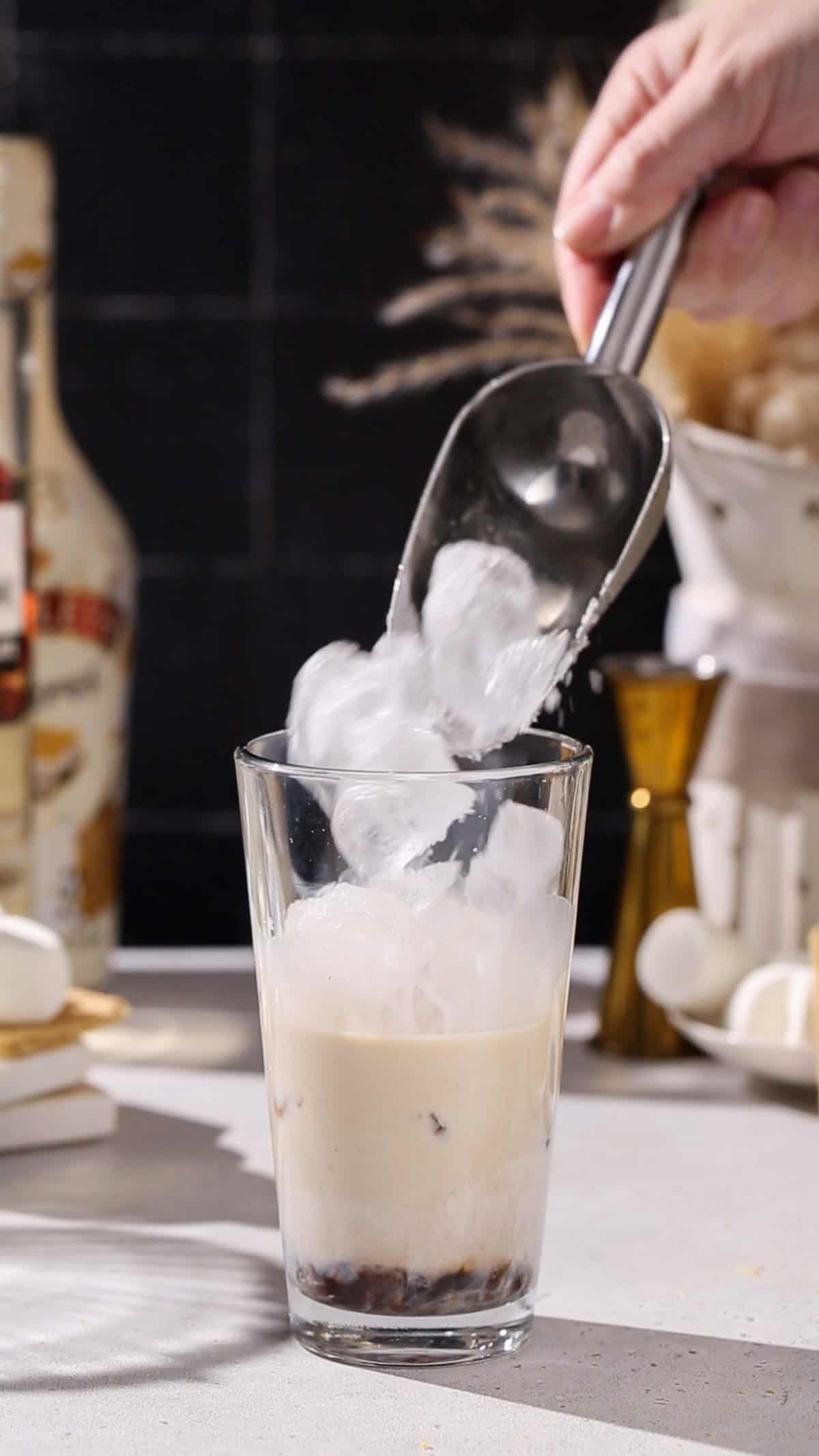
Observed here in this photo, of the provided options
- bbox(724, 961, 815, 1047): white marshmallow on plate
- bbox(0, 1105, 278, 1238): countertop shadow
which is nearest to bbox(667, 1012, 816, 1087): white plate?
bbox(724, 961, 815, 1047): white marshmallow on plate

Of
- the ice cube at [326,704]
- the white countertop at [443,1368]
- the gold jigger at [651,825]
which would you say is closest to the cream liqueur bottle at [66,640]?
the white countertop at [443,1368]

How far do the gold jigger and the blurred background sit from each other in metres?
0.65

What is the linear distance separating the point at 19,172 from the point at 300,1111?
59 centimetres

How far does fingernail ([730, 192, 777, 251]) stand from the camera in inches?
33.3

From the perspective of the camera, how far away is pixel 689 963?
88 cm

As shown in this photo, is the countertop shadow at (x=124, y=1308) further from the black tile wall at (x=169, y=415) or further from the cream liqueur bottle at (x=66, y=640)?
the black tile wall at (x=169, y=415)

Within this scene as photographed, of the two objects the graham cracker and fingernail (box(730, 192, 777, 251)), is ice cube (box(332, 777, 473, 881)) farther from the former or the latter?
fingernail (box(730, 192, 777, 251))

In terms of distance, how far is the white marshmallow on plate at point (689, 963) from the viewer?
0.87m

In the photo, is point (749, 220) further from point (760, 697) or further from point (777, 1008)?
point (777, 1008)

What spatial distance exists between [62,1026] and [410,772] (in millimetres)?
289

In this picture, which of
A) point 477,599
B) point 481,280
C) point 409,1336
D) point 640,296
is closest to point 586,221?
point 640,296

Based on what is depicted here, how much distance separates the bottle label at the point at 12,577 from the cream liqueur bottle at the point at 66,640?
0.01m

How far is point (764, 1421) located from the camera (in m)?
0.53

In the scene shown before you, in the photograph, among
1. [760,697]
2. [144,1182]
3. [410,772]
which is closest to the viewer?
[410,772]
